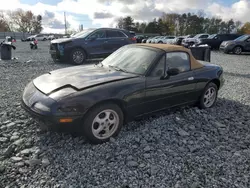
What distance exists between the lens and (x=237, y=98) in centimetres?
538

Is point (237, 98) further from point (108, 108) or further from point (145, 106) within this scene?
point (108, 108)

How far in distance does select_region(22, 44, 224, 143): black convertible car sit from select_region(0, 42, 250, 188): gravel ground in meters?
0.31

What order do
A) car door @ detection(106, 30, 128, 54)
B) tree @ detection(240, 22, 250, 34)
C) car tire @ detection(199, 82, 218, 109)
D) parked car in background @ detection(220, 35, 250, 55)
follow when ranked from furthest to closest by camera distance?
1. tree @ detection(240, 22, 250, 34)
2. parked car in background @ detection(220, 35, 250, 55)
3. car door @ detection(106, 30, 128, 54)
4. car tire @ detection(199, 82, 218, 109)

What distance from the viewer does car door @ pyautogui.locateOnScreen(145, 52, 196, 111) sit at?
3.47m

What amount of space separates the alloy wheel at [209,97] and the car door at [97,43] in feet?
20.5

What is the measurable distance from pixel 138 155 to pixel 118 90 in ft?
3.08

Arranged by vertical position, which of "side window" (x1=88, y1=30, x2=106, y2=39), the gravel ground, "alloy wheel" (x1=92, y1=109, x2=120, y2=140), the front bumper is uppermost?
"side window" (x1=88, y1=30, x2=106, y2=39)

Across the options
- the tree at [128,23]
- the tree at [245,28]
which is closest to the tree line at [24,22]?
the tree at [128,23]

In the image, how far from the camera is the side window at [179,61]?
3.78m

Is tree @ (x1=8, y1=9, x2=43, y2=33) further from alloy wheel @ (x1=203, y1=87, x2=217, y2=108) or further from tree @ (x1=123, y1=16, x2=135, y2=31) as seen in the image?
alloy wheel @ (x1=203, y1=87, x2=217, y2=108)

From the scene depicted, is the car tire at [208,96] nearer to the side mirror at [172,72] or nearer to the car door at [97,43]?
the side mirror at [172,72]

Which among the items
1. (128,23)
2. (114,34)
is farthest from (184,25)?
(114,34)

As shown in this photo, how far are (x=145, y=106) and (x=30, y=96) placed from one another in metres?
1.75

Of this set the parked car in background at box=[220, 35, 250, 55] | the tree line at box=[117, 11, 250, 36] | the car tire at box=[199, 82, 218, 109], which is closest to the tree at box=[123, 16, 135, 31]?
the tree line at box=[117, 11, 250, 36]
